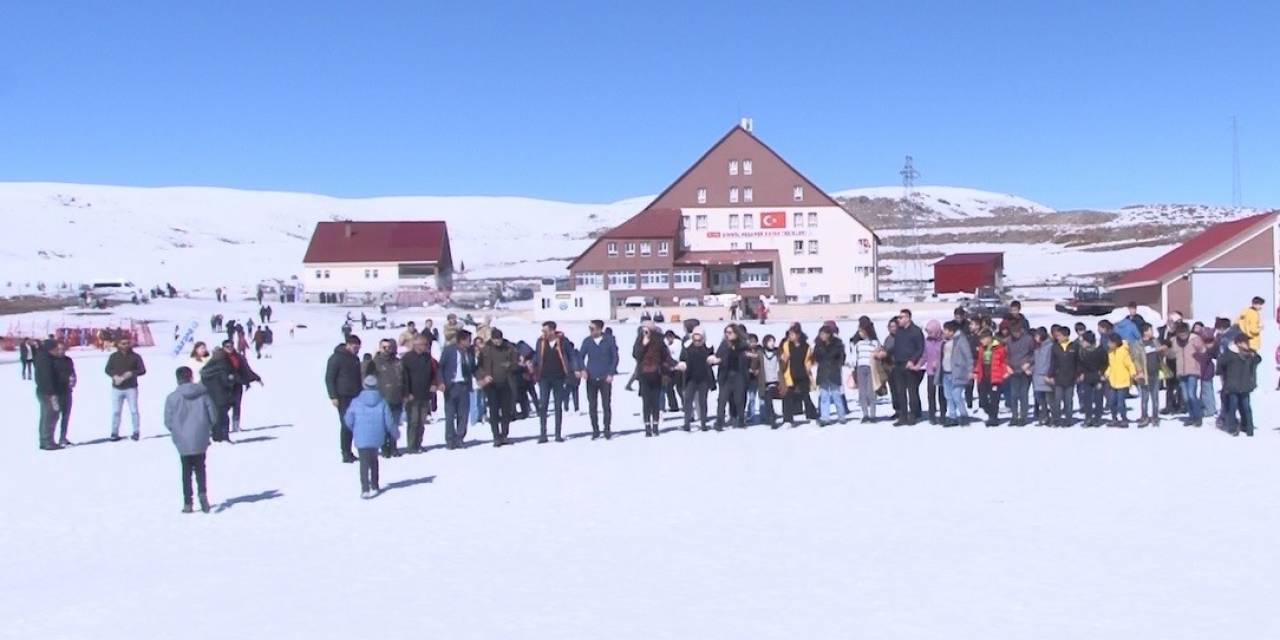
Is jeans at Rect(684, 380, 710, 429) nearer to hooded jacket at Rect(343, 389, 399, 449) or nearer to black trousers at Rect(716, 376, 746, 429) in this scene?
black trousers at Rect(716, 376, 746, 429)

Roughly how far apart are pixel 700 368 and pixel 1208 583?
9188 mm

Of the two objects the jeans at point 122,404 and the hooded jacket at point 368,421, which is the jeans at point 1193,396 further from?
the jeans at point 122,404

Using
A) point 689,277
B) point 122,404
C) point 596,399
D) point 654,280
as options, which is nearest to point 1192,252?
point 689,277

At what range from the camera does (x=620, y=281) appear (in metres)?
71.8

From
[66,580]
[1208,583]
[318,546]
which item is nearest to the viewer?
[1208,583]

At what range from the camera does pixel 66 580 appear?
888cm

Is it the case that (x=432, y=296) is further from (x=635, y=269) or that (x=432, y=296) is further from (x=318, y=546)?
(x=318, y=546)

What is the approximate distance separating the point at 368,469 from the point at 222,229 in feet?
469

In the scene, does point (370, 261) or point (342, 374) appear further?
point (370, 261)

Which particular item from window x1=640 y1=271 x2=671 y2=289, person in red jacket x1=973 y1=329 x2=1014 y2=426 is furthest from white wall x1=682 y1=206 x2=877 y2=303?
person in red jacket x1=973 y1=329 x2=1014 y2=426

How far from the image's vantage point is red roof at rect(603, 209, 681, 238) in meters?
70.4

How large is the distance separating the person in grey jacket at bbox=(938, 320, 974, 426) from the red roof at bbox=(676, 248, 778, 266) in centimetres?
5447

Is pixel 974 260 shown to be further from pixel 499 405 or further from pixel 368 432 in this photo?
pixel 368 432

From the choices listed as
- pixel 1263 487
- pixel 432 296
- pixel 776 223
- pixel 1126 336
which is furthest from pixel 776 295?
pixel 1263 487
